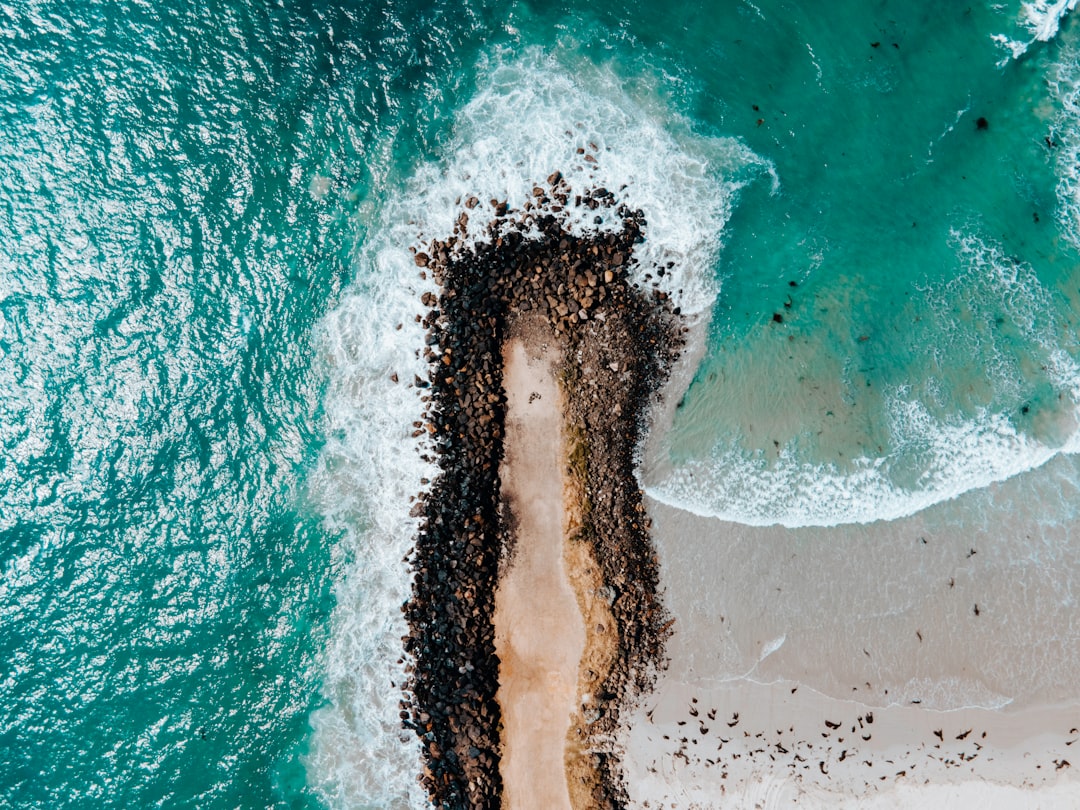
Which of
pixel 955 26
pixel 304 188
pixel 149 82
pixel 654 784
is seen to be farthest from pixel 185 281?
pixel 955 26

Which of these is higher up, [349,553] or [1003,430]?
[1003,430]

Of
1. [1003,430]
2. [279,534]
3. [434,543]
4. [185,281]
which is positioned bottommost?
[279,534]

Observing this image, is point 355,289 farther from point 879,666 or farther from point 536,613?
point 879,666

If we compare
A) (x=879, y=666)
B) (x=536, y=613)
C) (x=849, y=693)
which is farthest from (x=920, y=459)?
(x=536, y=613)

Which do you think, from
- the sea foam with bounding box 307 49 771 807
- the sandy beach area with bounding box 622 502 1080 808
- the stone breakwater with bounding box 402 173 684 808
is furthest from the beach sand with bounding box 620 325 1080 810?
the sea foam with bounding box 307 49 771 807

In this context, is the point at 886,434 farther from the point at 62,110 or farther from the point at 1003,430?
the point at 62,110

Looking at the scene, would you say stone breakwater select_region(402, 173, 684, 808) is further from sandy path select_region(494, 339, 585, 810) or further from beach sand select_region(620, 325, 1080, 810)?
beach sand select_region(620, 325, 1080, 810)

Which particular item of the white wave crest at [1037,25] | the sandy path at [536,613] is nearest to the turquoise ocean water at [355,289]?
the white wave crest at [1037,25]
